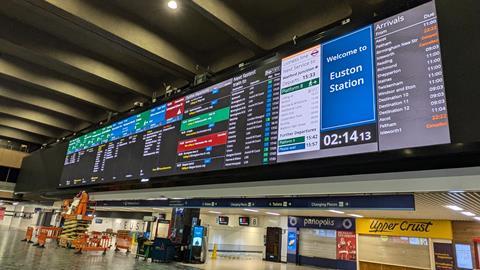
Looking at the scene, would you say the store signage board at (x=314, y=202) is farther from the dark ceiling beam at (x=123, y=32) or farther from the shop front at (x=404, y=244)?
the shop front at (x=404, y=244)

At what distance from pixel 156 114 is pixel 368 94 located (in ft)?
14.3

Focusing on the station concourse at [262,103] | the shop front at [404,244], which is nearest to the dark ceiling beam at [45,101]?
the station concourse at [262,103]

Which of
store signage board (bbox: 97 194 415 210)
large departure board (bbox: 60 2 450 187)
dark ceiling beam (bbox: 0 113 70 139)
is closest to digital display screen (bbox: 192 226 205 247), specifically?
store signage board (bbox: 97 194 415 210)

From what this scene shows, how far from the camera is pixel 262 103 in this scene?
14.3 feet

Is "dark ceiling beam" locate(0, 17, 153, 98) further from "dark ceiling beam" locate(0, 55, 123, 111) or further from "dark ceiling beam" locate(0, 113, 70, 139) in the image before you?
"dark ceiling beam" locate(0, 113, 70, 139)

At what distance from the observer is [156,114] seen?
649 cm

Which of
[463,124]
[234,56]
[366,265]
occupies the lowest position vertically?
[366,265]

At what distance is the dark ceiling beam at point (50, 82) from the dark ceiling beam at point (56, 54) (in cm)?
70

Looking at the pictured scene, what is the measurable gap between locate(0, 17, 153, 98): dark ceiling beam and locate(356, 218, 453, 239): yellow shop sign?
Result: 11550 mm

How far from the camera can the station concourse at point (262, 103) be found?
2.90m

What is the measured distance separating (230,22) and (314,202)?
4164 millimetres

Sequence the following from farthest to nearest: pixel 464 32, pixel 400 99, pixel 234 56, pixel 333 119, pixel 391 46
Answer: pixel 234 56, pixel 333 119, pixel 391 46, pixel 400 99, pixel 464 32

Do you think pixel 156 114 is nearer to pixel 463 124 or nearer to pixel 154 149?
pixel 154 149

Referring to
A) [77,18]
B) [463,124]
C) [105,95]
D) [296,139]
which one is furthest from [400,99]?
[105,95]
